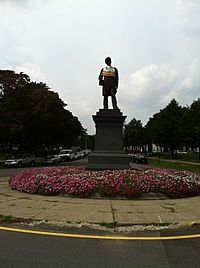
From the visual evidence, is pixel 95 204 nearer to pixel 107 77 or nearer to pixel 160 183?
pixel 160 183

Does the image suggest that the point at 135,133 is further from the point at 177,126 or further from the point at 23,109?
the point at 23,109

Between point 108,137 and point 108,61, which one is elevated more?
point 108,61

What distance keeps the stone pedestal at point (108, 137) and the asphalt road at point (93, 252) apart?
9.15 meters

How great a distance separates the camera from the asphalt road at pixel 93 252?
4.48 meters

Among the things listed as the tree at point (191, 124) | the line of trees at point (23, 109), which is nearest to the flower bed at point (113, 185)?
the line of trees at point (23, 109)

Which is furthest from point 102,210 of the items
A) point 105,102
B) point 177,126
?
point 177,126

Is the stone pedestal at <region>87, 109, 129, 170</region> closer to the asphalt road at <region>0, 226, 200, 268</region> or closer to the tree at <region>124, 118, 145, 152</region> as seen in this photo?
the asphalt road at <region>0, 226, 200, 268</region>

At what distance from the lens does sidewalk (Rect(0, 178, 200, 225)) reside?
720 centimetres

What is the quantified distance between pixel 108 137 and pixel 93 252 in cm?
1068

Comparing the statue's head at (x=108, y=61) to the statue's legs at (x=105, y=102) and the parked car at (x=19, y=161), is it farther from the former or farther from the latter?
the parked car at (x=19, y=161)

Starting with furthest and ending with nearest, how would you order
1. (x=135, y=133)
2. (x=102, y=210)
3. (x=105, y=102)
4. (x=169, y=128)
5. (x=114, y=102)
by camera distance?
(x=135, y=133) → (x=169, y=128) → (x=105, y=102) → (x=114, y=102) → (x=102, y=210)

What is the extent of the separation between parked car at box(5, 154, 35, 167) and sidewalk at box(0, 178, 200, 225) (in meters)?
24.5

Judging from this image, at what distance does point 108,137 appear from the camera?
50.7 ft

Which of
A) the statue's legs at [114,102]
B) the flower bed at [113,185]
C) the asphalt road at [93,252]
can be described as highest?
the statue's legs at [114,102]
